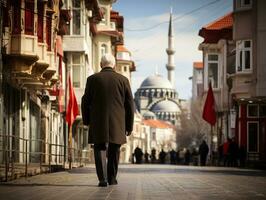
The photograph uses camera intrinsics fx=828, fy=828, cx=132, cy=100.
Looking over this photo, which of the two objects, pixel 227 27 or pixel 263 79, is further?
pixel 227 27

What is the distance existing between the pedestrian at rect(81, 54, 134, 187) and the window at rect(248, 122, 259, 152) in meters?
33.2

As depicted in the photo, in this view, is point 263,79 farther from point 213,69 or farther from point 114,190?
point 114,190

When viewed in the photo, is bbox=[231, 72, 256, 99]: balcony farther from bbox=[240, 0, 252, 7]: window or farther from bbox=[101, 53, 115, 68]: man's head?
bbox=[101, 53, 115, 68]: man's head

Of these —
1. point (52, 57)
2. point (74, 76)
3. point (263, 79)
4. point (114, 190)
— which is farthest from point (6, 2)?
point (74, 76)

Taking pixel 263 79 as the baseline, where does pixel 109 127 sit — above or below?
below

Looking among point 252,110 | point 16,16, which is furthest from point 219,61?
point 16,16

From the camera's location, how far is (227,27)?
55812 millimetres

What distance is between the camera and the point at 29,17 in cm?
2720

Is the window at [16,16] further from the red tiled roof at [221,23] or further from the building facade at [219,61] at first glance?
the red tiled roof at [221,23]

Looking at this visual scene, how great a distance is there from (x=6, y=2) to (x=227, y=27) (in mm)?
31691

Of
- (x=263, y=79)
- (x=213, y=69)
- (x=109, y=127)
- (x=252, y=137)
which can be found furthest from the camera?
(x=213, y=69)

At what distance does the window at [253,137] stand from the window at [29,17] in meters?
22.0

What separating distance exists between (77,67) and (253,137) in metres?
10.8

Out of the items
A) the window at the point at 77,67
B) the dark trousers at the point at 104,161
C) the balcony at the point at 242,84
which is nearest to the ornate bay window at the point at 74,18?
the window at the point at 77,67
